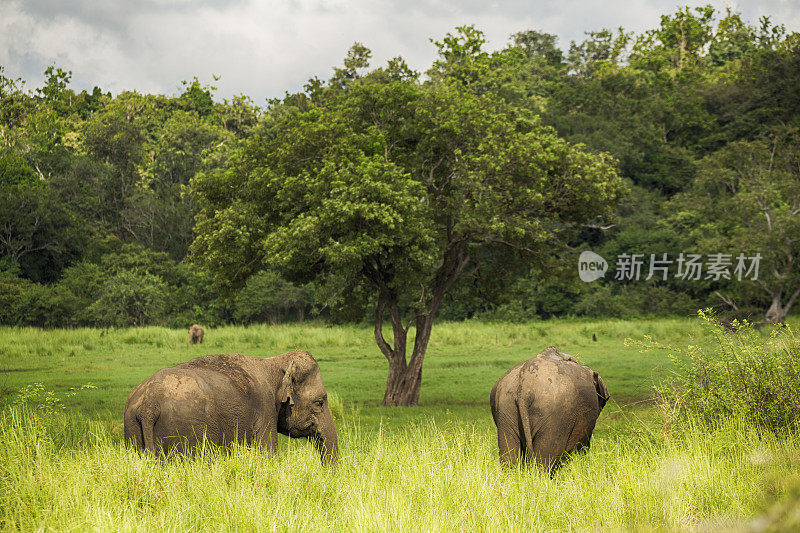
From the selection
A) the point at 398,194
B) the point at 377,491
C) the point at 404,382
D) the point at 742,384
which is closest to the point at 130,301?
the point at 404,382

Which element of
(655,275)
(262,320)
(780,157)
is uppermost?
(780,157)

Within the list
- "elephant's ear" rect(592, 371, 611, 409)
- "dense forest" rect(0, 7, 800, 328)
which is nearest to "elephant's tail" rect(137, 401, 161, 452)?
"elephant's ear" rect(592, 371, 611, 409)

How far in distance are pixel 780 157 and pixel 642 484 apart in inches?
1496

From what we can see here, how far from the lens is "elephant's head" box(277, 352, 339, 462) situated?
25.6 feet

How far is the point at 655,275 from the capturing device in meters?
47.9

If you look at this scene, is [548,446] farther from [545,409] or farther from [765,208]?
[765,208]

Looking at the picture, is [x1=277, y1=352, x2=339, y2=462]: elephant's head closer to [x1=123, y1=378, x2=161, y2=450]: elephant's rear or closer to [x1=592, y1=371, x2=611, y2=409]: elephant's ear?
[x1=123, y1=378, x2=161, y2=450]: elephant's rear

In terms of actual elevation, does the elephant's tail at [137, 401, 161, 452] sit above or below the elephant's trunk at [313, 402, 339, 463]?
above

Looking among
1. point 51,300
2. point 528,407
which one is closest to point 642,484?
point 528,407

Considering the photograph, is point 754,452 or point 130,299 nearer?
point 754,452

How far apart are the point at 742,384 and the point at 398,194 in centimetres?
927

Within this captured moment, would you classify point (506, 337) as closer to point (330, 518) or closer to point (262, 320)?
point (262, 320)

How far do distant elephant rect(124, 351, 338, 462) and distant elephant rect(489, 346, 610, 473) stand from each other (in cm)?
204

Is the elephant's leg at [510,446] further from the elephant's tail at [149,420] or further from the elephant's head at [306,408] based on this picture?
the elephant's tail at [149,420]
